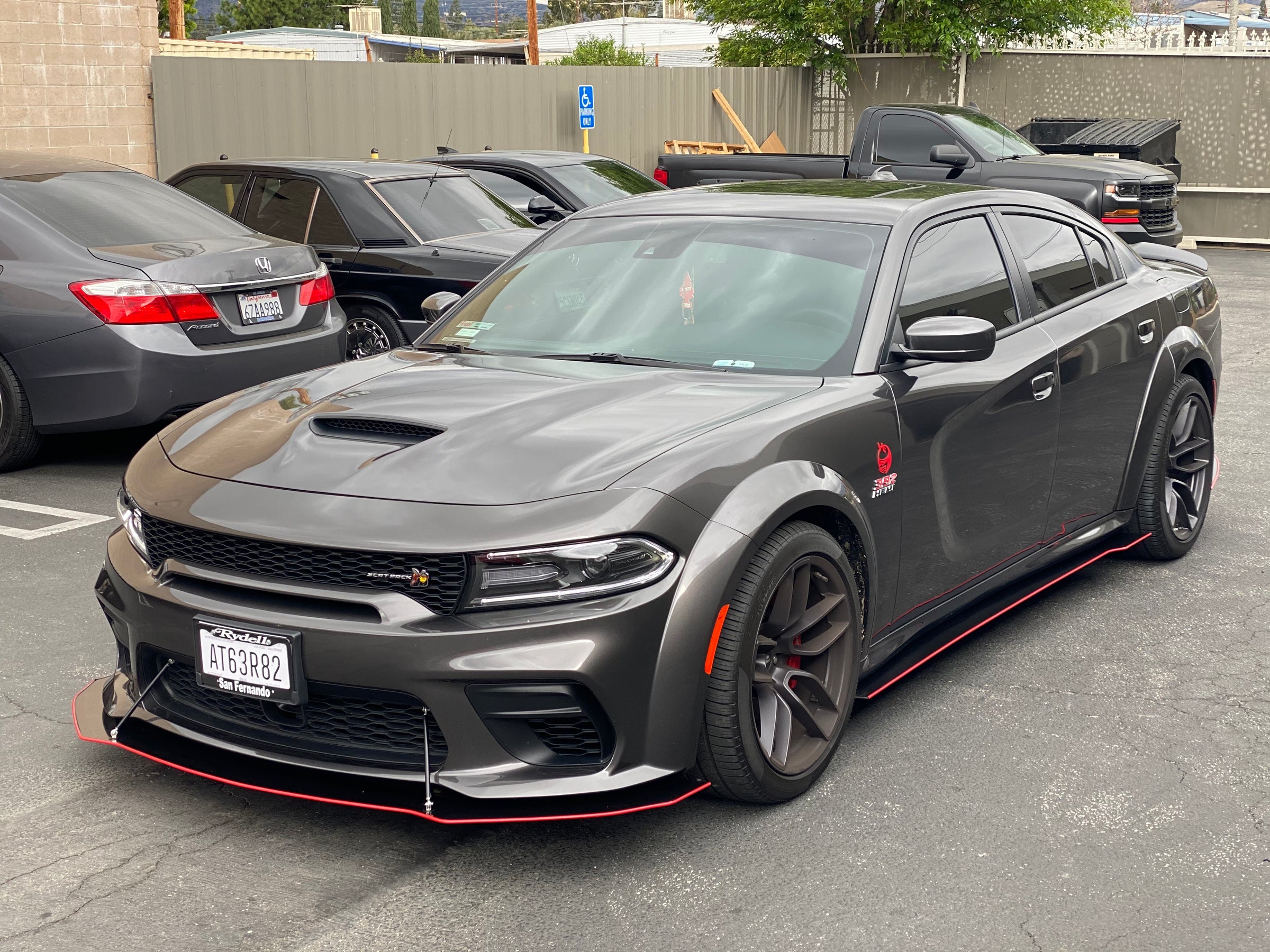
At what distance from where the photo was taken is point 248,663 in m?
3.25

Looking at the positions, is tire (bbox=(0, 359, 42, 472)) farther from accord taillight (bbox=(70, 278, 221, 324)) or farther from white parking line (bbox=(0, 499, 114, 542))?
accord taillight (bbox=(70, 278, 221, 324))

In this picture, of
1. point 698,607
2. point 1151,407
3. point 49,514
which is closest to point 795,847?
point 698,607

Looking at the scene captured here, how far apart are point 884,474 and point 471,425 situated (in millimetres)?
1194

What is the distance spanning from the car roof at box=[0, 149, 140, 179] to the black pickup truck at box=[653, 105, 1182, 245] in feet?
24.2

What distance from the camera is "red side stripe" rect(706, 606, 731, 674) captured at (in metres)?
3.29

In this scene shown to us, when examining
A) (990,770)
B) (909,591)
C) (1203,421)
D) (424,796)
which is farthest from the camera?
A: (1203,421)

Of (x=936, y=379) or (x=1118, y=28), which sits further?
(x=1118, y=28)

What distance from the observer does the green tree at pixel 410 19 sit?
4648 inches

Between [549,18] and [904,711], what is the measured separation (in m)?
133

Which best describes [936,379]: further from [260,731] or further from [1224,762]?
[260,731]

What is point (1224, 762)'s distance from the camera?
3959mm

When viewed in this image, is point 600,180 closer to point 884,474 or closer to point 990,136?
point 990,136

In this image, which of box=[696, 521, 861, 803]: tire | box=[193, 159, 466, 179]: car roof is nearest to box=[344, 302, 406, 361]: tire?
box=[193, 159, 466, 179]: car roof

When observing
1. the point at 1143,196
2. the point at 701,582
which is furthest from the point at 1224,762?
the point at 1143,196
